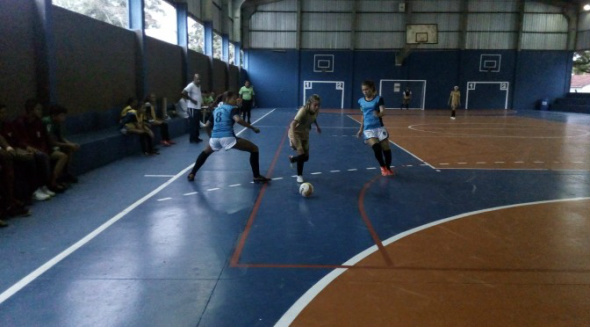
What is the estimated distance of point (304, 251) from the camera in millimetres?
4945

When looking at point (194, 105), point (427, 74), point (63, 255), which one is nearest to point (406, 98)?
point (427, 74)

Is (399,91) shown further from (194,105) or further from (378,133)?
(378,133)

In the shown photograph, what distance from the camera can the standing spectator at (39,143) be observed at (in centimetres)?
702

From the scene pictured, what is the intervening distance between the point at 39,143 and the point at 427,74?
33076 mm

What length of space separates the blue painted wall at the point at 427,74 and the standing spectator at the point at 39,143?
1190 inches

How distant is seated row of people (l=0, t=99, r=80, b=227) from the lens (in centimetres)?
612

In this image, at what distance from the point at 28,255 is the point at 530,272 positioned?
16.4 feet

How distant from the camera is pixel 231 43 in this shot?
1329 inches

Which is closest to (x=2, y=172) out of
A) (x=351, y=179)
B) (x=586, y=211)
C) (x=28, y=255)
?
(x=28, y=255)

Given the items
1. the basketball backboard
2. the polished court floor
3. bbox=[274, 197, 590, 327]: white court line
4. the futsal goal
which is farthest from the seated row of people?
the futsal goal

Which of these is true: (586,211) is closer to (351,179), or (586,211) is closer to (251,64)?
(351,179)

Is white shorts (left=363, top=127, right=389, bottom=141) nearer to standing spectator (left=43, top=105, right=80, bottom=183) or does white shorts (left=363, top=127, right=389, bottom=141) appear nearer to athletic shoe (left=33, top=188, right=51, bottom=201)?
standing spectator (left=43, top=105, right=80, bottom=183)

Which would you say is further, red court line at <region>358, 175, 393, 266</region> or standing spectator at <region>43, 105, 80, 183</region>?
standing spectator at <region>43, 105, 80, 183</region>

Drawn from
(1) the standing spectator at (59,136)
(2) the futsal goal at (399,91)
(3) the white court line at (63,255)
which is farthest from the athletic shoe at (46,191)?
(2) the futsal goal at (399,91)
